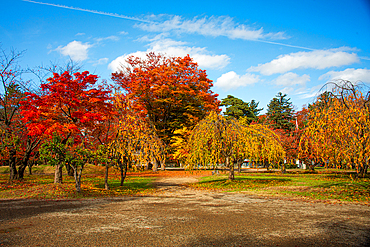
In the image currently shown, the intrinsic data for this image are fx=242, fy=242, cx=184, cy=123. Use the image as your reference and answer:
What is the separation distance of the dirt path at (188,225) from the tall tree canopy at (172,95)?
72.1 feet

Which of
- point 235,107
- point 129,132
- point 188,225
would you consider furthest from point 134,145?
point 235,107

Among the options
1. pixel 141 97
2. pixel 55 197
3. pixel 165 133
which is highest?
pixel 141 97

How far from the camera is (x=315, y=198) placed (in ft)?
37.1

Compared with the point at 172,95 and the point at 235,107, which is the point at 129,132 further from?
the point at 235,107

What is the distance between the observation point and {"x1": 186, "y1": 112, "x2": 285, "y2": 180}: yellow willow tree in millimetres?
15617

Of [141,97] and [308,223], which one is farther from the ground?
[141,97]

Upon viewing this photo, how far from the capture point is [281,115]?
148 ft

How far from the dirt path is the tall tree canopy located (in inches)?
865

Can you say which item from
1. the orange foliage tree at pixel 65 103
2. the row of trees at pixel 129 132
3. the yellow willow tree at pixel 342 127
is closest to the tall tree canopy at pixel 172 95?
the row of trees at pixel 129 132

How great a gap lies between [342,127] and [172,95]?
22.9 meters

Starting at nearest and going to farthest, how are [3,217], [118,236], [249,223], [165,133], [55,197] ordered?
[118,236] < [249,223] < [3,217] < [55,197] < [165,133]

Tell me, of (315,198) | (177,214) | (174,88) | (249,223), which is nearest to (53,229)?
(177,214)

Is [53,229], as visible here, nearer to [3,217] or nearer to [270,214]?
[3,217]

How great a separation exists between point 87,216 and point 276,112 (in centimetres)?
4496
